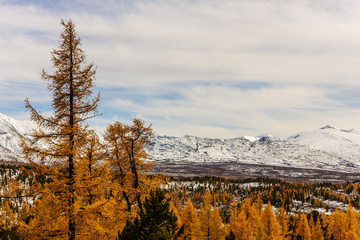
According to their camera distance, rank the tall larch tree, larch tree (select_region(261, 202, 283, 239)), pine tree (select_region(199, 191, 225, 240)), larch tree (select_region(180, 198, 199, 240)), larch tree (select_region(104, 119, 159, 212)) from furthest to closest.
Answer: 1. larch tree (select_region(261, 202, 283, 239))
2. larch tree (select_region(180, 198, 199, 240))
3. pine tree (select_region(199, 191, 225, 240))
4. larch tree (select_region(104, 119, 159, 212))
5. the tall larch tree

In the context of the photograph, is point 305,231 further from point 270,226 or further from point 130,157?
point 130,157

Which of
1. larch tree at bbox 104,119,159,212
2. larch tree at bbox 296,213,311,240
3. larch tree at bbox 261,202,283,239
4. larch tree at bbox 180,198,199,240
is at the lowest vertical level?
larch tree at bbox 296,213,311,240

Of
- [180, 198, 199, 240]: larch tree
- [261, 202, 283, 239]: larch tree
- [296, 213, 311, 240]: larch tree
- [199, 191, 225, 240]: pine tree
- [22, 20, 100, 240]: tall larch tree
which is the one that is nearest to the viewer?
[22, 20, 100, 240]: tall larch tree

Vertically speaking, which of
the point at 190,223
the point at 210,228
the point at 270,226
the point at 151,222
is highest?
the point at 151,222

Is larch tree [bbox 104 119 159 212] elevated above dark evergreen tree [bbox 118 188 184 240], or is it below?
above

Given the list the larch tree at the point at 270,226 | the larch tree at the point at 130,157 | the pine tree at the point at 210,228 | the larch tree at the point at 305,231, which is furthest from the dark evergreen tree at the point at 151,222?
the larch tree at the point at 305,231

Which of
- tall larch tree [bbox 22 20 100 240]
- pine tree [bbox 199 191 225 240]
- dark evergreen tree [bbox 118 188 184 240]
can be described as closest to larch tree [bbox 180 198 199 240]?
pine tree [bbox 199 191 225 240]

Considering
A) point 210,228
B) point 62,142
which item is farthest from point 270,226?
point 62,142

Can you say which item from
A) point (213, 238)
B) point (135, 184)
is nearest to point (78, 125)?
point (135, 184)

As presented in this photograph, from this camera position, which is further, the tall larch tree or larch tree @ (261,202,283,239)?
larch tree @ (261,202,283,239)

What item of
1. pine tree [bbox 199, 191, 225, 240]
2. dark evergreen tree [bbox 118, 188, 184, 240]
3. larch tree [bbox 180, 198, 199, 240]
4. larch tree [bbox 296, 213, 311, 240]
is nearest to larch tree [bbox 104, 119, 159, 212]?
dark evergreen tree [bbox 118, 188, 184, 240]

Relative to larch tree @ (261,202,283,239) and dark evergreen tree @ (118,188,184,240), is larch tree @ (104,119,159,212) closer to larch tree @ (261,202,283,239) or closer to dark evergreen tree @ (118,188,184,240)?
dark evergreen tree @ (118,188,184,240)

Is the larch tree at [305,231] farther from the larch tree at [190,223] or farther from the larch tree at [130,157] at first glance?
the larch tree at [130,157]

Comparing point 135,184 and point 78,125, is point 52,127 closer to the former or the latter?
point 78,125
